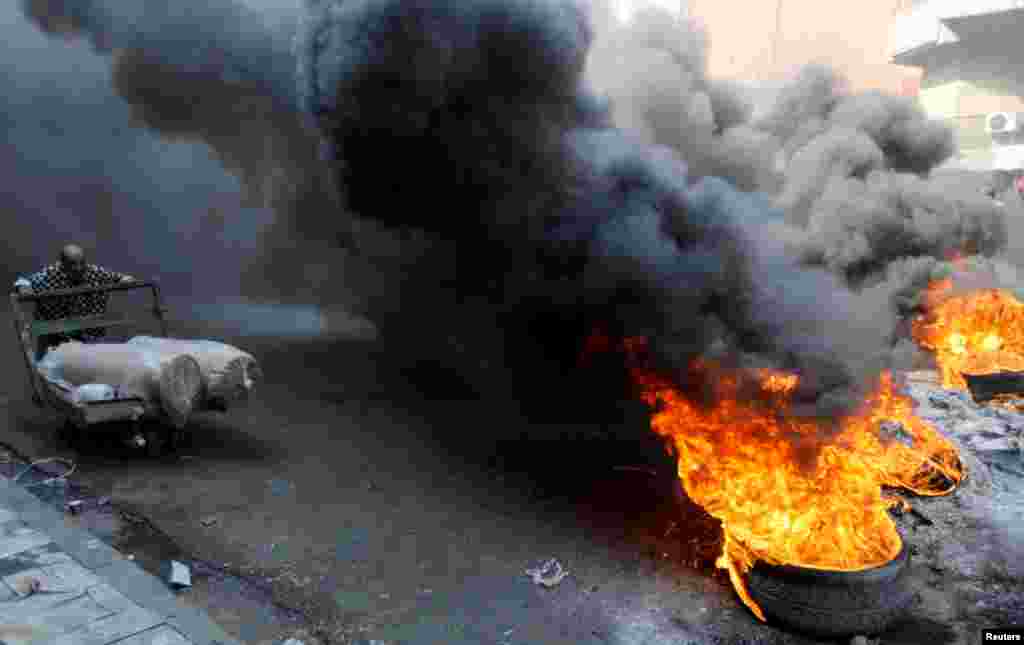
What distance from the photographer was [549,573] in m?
5.40

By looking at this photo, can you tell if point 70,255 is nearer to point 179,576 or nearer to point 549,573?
point 179,576

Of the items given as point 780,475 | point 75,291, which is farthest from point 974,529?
point 75,291

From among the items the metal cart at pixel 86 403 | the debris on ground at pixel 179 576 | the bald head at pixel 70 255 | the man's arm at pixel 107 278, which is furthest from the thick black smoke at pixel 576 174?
the debris on ground at pixel 179 576

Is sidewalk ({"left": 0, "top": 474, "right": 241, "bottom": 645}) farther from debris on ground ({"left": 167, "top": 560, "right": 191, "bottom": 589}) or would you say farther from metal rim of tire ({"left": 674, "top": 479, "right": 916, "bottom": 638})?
metal rim of tire ({"left": 674, "top": 479, "right": 916, "bottom": 638})

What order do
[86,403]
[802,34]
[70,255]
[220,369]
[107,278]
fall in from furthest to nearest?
1. [802,34]
2. [107,278]
3. [70,255]
4. [220,369]
5. [86,403]

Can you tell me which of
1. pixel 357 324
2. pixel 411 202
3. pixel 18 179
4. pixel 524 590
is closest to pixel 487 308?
pixel 411 202

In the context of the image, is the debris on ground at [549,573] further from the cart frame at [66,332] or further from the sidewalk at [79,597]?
the cart frame at [66,332]

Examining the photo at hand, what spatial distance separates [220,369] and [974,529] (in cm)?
685

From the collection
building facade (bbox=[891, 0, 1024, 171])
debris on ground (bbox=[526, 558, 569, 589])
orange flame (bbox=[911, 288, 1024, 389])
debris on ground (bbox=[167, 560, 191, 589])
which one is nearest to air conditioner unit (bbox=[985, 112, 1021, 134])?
building facade (bbox=[891, 0, 1024, 171])

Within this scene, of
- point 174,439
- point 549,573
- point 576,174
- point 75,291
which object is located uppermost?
point 576,174

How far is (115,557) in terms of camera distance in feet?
17.1

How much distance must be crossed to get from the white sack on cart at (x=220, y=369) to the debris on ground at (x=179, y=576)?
2.38 metres

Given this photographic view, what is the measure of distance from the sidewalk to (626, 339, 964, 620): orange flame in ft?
11.2

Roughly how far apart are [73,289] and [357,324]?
6.34 meters
